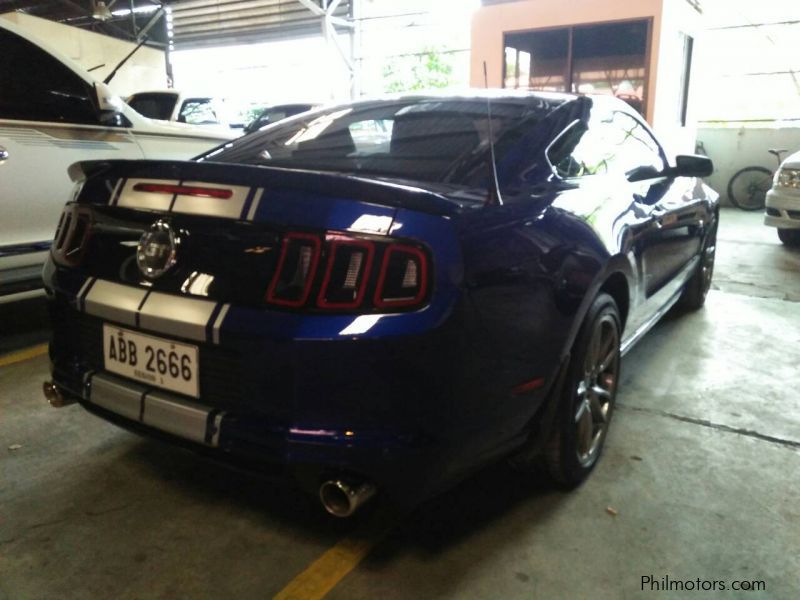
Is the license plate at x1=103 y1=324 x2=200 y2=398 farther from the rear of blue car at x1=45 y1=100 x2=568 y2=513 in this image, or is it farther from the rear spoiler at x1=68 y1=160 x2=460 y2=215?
the rear spoiler at x1=68 y1=160 x2=460 y2=215

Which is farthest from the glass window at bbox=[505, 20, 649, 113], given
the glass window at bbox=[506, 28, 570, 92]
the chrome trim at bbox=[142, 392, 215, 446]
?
the chrome trim at bbox=[142, 392, 215, 446]

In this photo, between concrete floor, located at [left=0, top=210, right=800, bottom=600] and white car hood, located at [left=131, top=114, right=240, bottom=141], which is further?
white car hood, located at [left=131, top=114, right=240, bottom=141]

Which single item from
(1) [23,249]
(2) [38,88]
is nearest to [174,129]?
(2) [38,88]

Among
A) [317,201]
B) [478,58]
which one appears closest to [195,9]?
[478,58]

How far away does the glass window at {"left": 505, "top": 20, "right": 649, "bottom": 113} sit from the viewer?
10273 mm

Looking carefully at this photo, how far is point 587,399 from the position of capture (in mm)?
2291

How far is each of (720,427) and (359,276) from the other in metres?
2.06

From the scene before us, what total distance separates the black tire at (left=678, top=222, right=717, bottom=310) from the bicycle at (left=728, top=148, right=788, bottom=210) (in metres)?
7.54

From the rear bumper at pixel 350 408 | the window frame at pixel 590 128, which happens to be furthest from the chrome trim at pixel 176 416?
the window frame at pixel 590 128

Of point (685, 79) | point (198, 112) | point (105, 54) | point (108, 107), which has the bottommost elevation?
point (108, 107)

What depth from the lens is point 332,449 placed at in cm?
152

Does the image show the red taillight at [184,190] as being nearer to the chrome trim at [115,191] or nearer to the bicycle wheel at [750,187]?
the chrome trim at [115,191]

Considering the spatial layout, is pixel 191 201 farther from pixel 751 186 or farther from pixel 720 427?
pixel 751 186

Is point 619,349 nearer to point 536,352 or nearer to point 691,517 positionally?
point 691,517
